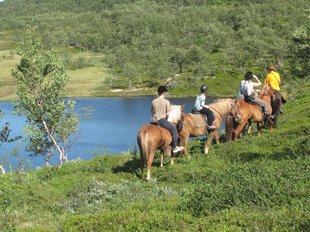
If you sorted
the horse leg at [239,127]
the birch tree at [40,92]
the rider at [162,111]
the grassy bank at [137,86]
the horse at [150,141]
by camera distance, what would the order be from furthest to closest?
the grassy bank at [137,86] → the birch tree at [40,92] → the horse leg at [239,127] → the rider at [162,111] → the horse at [150,141]

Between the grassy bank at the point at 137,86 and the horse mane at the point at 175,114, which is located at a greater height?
the horse mane at the point at 175,114

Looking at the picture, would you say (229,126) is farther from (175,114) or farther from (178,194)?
(178,194)

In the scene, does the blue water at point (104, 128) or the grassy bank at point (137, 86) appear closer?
the blue water at point (104, 128)

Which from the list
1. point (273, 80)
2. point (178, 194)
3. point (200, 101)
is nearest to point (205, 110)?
point (200, 101)

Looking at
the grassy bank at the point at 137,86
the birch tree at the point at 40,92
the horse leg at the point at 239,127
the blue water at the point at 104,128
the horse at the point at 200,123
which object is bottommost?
the grassy bank at the point at 137,86

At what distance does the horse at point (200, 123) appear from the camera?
21422 millimetres

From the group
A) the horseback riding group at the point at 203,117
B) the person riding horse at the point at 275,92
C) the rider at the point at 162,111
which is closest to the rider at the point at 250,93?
the horseback riding group at the point at 203,117

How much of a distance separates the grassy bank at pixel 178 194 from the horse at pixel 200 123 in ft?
2.52

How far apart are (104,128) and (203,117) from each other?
71.6 metres

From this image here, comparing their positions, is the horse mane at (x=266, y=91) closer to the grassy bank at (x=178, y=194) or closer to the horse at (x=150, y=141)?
the grassy bank at (x=178, y=194)

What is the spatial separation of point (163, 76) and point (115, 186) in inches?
6067

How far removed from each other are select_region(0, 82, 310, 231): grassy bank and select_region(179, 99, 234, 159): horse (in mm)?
769

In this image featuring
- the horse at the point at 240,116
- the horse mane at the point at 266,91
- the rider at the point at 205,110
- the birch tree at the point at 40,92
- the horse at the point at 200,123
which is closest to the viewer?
the horse at the point at 200,123

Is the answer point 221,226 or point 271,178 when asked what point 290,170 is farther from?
point 221,226
